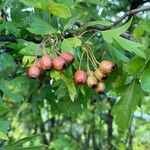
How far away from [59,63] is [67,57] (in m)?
0.05

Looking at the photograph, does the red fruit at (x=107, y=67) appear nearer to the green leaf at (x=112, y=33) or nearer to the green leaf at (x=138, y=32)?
the green leaf at (x=112, y=33)

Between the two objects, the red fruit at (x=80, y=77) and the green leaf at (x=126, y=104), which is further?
the green leaf at (x=126, y=104)

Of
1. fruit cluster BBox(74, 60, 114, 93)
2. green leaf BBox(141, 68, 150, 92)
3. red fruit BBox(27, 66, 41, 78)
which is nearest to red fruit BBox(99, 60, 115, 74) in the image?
fruit cluster BBox(74, 60, 114, 93)

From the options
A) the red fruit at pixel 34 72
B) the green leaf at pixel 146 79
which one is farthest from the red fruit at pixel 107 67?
the red fruit at pixel 34 72

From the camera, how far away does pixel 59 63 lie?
5.49 ft

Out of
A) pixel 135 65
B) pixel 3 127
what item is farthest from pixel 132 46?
pixel 3 127

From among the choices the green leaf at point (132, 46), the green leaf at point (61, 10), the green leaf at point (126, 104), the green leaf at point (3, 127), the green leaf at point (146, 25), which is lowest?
the green leaf at point (3, 127)

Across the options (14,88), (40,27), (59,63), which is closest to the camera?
(59,63)

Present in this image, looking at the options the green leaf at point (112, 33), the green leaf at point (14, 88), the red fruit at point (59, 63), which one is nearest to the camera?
the red fruit at point (59, 63)

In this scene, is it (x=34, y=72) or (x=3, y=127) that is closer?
(x=34, y=72)

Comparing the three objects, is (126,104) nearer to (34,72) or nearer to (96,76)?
(96,76)

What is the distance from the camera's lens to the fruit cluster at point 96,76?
1.73 m

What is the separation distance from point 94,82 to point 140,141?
4.29 m

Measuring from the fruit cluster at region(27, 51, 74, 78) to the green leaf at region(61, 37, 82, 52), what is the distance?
0.04 metres
